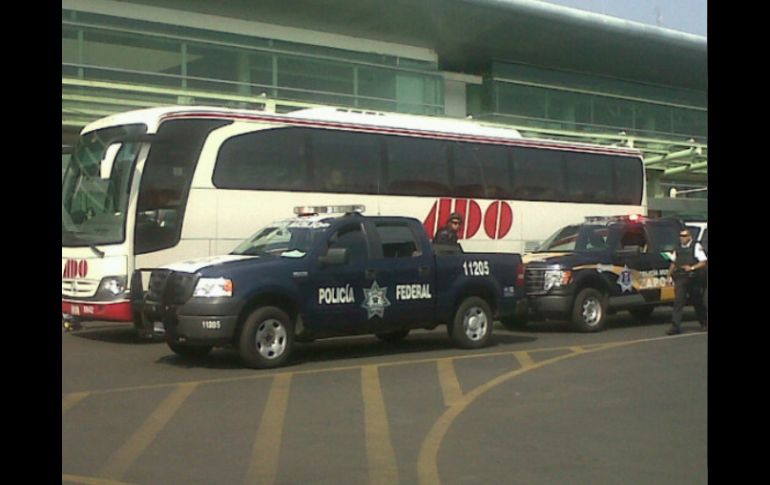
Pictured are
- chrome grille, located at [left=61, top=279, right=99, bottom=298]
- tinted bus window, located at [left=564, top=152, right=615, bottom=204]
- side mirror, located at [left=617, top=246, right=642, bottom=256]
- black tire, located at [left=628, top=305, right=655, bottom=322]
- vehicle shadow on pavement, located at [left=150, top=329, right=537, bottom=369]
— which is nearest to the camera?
vehicle shadow on pavement, located at [left=150, top=329, right=537, bottom=369]

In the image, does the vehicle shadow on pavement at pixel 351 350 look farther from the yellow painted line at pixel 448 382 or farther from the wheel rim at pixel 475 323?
the yellow painted line at pixel 448 382

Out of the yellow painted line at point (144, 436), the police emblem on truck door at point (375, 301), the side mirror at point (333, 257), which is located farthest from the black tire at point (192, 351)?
the yellow painted line at point (144, 436)

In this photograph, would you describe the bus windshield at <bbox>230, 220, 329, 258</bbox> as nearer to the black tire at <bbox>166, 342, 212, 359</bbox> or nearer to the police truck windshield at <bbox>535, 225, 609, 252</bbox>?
the black tire at <bbox>166, 342, 212, 359</bbox>

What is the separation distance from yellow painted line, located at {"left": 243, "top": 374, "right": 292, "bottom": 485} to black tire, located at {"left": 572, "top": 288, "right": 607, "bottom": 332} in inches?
262

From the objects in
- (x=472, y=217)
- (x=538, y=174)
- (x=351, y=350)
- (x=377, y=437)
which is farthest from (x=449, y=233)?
(x=377, y=437)

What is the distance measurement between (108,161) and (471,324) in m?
6.30

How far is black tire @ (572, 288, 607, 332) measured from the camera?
14.9 meters

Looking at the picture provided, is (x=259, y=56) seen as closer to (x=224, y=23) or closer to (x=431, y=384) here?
(x=224, y=23)

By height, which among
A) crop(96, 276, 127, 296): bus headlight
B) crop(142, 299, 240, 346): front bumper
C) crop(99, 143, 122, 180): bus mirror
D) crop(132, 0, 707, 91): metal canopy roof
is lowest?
crop(142, 299, 240, 346): front bumper

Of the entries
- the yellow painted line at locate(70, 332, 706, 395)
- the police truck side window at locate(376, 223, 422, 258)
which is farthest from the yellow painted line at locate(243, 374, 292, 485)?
the police truck side window at locate(376, 223, 422, 258)
